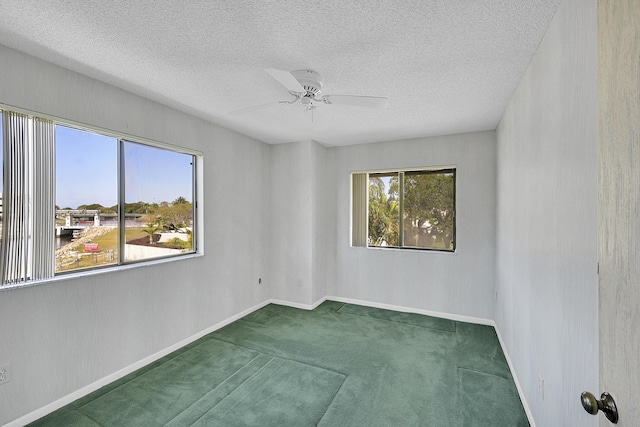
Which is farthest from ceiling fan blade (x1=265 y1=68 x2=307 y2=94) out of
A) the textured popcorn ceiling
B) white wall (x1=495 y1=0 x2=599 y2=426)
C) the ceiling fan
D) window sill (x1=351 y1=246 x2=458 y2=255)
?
window sill (x1=351 y1=246 x2=458 y2=255)

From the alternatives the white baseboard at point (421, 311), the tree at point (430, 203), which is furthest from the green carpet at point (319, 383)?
the tree at point (430, 203)

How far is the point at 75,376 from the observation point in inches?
87.0

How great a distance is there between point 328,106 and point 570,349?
258cm

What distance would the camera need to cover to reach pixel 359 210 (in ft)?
15.3

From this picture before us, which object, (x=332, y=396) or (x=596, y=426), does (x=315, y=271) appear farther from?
(x=596, y=426)

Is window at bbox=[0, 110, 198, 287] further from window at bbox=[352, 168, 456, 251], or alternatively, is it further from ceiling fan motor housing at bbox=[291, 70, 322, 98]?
window at bbox=[352, 168, 456, 251]

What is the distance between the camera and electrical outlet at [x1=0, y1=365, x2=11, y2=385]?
184 centimetres

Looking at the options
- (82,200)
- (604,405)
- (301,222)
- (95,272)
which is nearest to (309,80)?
(82,200)

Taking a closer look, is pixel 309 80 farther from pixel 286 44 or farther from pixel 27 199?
pixel 27 199

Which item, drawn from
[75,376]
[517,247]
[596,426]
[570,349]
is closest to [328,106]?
[517,247]

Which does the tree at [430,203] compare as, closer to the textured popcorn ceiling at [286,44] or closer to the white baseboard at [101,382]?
the textured popcorn ceiling at [286,44]

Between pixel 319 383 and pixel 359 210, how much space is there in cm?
275

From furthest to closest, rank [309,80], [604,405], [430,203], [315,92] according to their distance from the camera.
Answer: [430,203] → [315,92] → [309,80] → [604,405]

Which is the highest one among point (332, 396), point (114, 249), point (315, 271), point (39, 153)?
point (39, 153)
